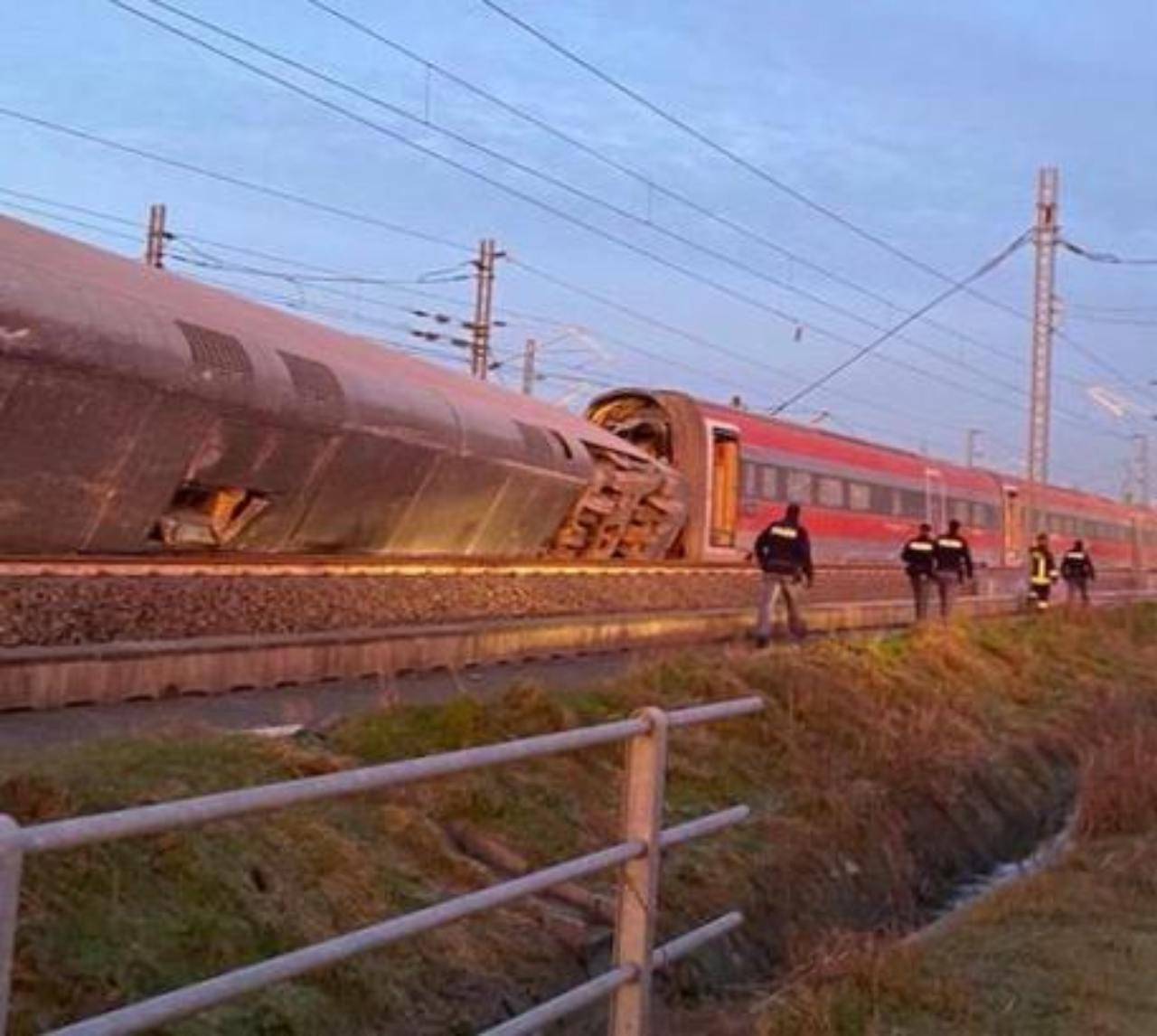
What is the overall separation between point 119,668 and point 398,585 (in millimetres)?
5818

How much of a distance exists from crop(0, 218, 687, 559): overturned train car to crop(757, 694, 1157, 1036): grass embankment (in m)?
7.81

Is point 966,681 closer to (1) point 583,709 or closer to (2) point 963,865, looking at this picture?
(2) point 963,865

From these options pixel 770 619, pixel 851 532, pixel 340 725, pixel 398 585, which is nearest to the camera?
pixel 340 725

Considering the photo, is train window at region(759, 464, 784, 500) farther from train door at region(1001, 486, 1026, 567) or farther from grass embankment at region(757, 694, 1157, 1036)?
grass embankment at region(757, 694, 1157, 1036)

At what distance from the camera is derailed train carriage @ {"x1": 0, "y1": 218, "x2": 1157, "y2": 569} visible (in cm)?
1329

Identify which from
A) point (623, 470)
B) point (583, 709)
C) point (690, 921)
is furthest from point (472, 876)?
point (623, 470)

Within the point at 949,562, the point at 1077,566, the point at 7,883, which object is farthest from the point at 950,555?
the point at 7,883

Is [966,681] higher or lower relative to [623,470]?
lower

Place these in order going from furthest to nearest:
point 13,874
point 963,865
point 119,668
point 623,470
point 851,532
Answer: point 851,532, point 623,470, point 963,865, point 119,668, point 13,874

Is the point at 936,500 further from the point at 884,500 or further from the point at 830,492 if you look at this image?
Answer: the point at 830,492

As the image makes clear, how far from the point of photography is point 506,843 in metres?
8.79

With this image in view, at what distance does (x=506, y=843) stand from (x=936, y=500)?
3619 cm

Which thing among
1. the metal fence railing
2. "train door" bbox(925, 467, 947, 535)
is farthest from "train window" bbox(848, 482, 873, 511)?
the metal fence railing

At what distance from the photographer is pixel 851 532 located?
38.6m
